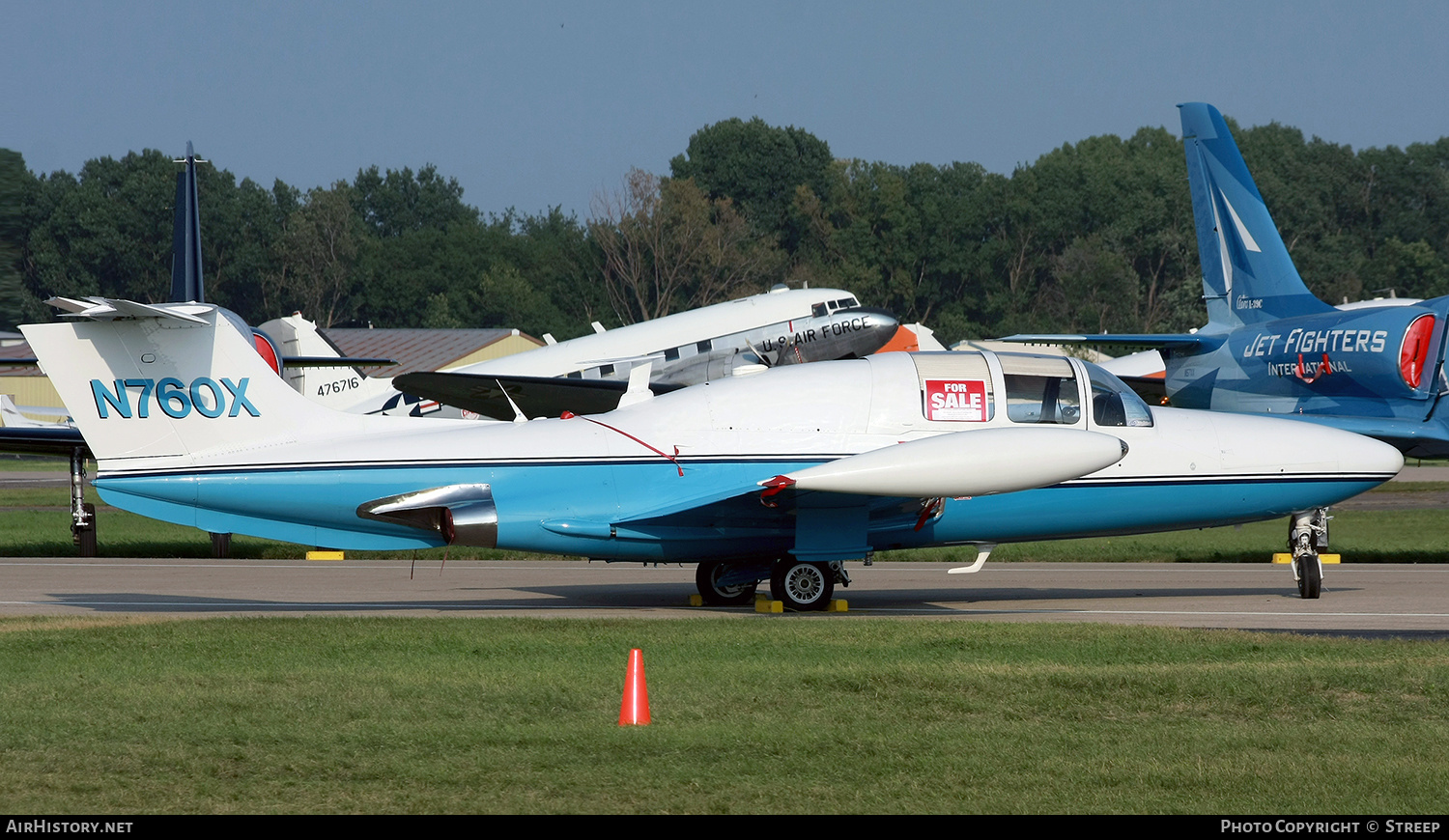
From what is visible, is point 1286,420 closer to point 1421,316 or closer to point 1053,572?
point 1053,572

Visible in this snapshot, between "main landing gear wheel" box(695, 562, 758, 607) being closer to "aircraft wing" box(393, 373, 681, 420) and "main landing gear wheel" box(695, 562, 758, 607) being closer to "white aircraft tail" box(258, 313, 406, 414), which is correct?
"aircraft wing" box(393, 373, 681, 420)

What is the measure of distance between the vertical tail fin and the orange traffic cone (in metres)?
25.9

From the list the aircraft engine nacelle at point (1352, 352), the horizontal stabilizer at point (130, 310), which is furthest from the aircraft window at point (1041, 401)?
the aircraft engine nacelle at point (1352, 352)

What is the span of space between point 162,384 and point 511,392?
9951 mm

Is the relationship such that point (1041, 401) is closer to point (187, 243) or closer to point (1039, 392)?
point (1039, 392)

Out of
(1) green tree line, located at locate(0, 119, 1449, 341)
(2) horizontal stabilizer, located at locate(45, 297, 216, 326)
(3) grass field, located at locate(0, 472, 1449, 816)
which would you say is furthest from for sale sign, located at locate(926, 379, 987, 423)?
(1) green tree line, located at locate(0, 119, 1449, 341)

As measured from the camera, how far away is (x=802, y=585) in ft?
48.8

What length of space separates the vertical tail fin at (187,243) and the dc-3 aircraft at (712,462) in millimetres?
18918

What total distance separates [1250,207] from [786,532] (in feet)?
47.5

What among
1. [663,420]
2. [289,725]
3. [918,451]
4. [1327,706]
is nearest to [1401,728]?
[1327,706]

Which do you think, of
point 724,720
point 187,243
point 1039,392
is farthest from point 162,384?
point 187,243

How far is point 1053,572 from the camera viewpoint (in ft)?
65.5

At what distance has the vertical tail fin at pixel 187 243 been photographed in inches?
1286
